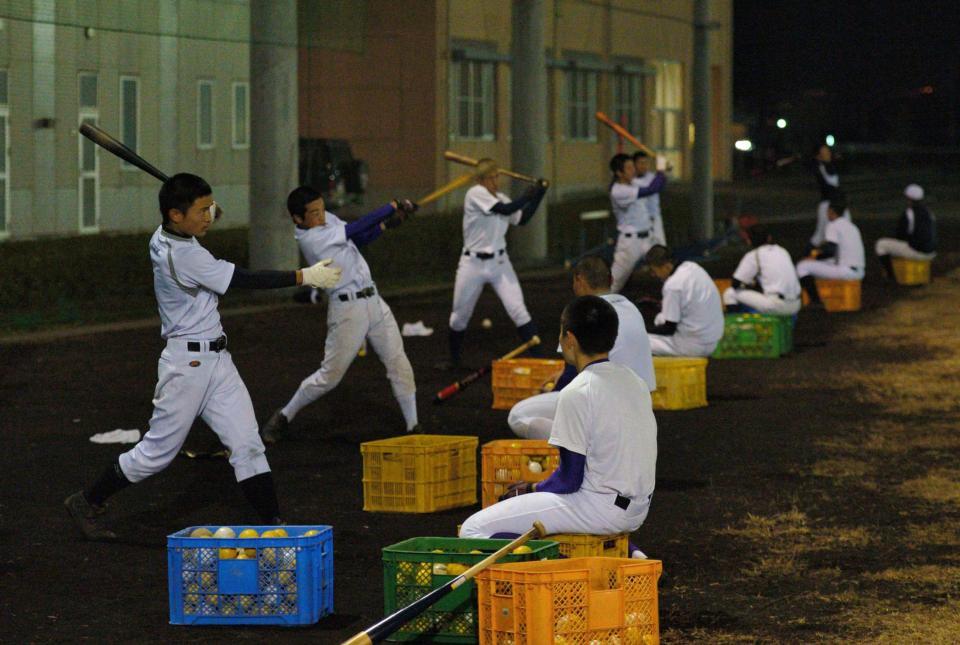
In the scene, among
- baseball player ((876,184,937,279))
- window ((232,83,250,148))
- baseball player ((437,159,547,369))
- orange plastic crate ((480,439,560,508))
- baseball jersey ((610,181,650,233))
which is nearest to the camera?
orange plastic crate ((480,439,560,508))

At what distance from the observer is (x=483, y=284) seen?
17.2m

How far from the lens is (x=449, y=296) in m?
26.0

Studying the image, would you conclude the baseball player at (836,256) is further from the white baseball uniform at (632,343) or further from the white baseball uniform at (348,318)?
the white baseball uniform at (632,343)

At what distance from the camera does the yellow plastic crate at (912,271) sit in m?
27.5

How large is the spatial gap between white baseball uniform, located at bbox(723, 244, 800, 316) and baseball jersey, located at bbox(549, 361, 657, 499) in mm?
11535

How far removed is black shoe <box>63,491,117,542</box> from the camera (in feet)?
32.7

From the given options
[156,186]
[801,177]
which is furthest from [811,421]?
[801,177]

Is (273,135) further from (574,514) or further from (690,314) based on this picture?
(574,514)

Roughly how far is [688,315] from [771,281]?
11.3ft

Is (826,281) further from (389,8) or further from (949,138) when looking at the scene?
(949,138)

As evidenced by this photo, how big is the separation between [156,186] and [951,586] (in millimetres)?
28919

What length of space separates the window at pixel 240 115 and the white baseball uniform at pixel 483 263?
23.7 meters

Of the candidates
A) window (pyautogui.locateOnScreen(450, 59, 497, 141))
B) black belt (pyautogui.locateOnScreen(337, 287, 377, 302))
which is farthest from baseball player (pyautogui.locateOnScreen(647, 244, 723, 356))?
window (pyautogui.locateOnScreen(450, 59, 497, 141))

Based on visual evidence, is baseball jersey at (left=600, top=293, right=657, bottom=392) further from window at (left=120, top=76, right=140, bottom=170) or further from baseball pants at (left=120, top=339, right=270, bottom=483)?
window at (left=120, top=76, right=140, bottom=170)
